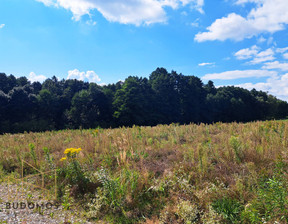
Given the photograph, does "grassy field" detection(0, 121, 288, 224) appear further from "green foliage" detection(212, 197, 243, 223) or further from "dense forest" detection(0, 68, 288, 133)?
"dense forest" detection(0, 68, 288, 133)

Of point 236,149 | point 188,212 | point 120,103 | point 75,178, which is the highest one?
point 120,103

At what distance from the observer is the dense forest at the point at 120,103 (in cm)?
3234

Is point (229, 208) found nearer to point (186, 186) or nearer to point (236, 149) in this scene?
point (186, 186)

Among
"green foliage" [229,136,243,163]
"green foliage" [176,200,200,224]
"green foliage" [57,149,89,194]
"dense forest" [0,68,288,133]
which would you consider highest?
"dense forest" [0,68,288,133]

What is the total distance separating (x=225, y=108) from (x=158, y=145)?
53302mm

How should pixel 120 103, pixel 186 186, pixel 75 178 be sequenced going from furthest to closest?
pixel 120 103 → pixel 75 178 → pixel 186 186

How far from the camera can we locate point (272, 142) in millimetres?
5078

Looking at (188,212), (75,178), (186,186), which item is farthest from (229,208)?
(75,178)

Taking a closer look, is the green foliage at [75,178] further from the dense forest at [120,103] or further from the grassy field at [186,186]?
the dense forest at [120,103]

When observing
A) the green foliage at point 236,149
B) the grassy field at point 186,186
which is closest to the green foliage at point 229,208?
the grassy field at point 186,186

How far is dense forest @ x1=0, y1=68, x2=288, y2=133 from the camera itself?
32344 mm

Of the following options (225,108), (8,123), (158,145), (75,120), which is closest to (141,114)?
(75,120)

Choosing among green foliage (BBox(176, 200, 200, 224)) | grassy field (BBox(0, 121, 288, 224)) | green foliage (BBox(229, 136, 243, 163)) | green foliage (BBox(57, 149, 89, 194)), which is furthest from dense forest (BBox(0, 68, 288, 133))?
green foliage (BBox(176, 200, 200, 224))

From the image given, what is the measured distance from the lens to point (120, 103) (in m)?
38.4
